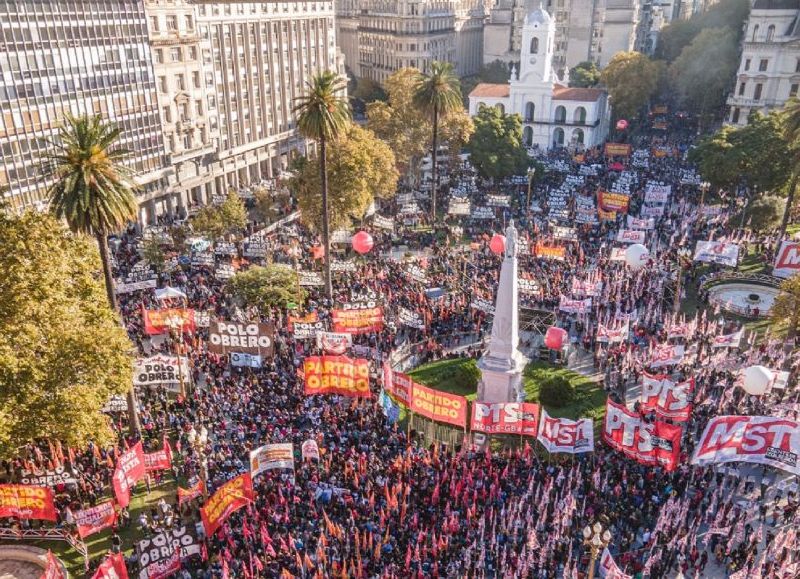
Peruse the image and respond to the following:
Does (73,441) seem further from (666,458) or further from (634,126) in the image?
(634,126)

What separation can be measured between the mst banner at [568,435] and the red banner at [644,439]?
3.35ft

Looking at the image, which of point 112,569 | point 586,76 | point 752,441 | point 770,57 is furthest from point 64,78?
point 586,76

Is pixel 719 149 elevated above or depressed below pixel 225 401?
above

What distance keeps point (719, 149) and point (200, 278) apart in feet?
160

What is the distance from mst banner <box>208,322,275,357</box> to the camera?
110 ft

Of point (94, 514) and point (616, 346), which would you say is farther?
point (616, 346)

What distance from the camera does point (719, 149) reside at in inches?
2451

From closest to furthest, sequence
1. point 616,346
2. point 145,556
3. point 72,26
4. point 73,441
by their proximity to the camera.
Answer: point 145,556 < point 73,441 < point 616,346 < point 72,26

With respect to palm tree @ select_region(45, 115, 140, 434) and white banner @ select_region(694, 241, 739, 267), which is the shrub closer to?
white banner @ select_region(694, 241, 739, 267)

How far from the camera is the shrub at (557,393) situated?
35.0 metres

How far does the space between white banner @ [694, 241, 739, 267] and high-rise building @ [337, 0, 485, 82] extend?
85303 mm

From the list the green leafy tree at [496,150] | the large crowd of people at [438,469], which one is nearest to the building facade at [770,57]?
the green leafy tree at [496,150]

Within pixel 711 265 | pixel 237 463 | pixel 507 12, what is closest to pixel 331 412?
pixel 237 463

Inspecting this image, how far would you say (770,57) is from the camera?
81938mm
